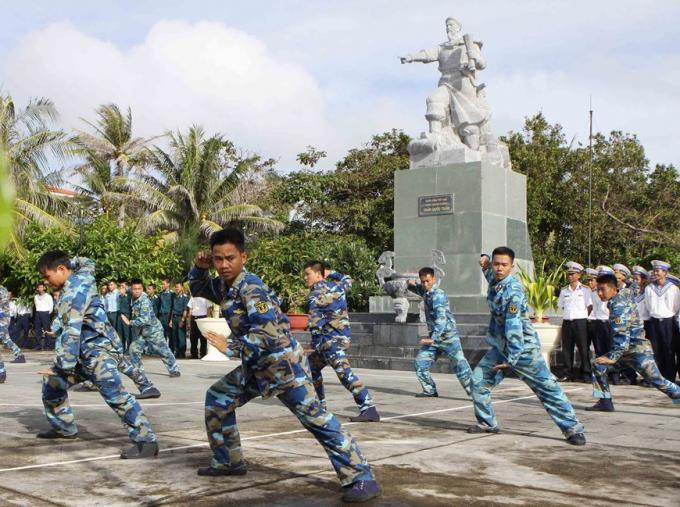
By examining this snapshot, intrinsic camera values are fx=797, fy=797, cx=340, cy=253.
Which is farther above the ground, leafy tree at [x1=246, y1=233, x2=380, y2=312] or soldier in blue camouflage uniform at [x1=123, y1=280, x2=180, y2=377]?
leafy tree at [x1=246, y1=233, x2=380, y2=312]

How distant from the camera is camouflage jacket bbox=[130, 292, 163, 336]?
1191 centimetres

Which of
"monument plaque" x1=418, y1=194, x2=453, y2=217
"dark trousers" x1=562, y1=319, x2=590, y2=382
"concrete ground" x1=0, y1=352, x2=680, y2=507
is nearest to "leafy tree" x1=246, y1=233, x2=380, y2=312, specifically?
"monument plaque" x1=418, y1=194, x2=453, y2=217

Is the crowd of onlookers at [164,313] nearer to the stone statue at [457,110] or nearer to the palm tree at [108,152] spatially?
the stone statue at [457,110]

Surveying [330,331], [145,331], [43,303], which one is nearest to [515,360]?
[330,331]

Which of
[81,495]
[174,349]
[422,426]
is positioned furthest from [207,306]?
[81,495]

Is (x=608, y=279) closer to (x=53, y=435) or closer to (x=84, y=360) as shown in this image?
(x=84, y=360)

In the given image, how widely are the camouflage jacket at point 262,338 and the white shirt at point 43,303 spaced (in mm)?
17438

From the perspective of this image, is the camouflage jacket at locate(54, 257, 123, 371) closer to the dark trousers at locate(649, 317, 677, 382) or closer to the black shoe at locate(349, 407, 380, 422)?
the black shoe at locate(349, 407, 380, 422)

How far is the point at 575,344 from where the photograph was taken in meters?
12.6

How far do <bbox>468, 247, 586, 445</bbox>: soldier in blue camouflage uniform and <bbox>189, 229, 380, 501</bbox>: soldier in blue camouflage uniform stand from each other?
8.09 ft

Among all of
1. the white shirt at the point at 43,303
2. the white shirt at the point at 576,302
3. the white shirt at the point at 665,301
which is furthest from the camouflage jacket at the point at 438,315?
the white shirt at the point at 43,303

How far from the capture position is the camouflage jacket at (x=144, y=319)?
469 inches

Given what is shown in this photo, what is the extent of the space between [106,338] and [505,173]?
12.4 m

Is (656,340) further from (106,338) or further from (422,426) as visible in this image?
(106,338)
